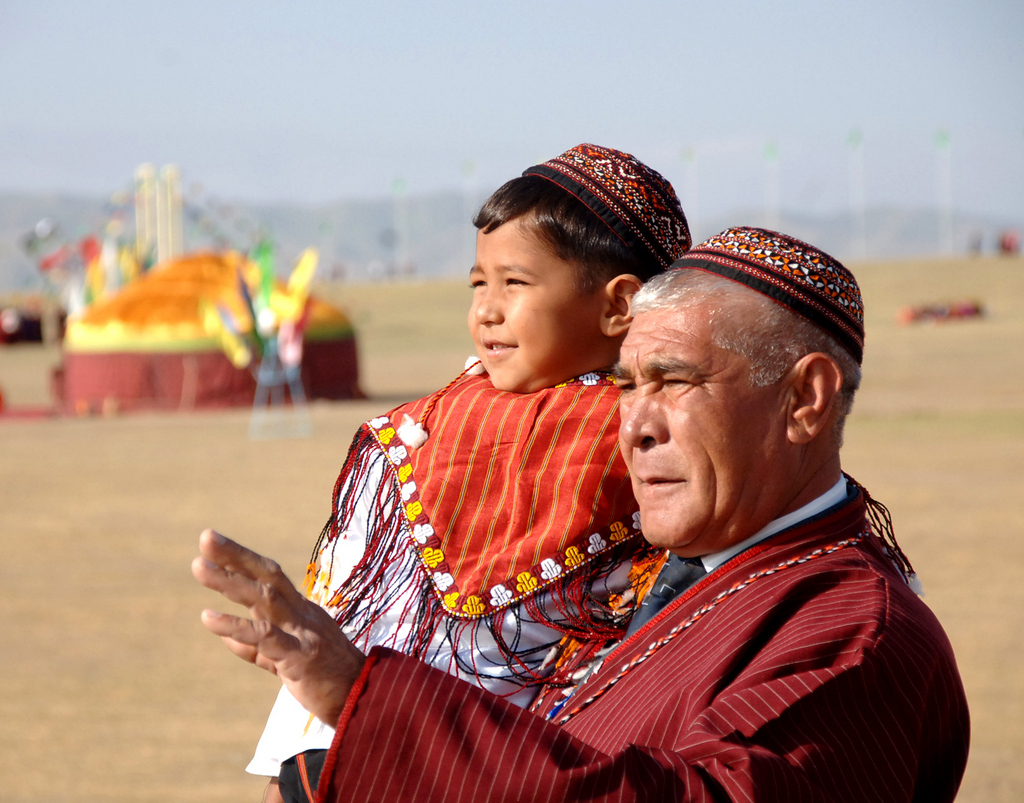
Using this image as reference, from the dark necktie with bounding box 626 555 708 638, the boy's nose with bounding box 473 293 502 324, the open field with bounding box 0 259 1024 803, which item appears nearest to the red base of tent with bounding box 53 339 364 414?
the open field with bounding box 0 259 1024 803

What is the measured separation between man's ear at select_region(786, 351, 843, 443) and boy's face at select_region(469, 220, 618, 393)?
48cm

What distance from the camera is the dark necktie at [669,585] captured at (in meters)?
1.96

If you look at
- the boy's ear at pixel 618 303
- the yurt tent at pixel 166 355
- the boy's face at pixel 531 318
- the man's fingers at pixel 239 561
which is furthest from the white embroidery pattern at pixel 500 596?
the yurt tent at pixel 166 355

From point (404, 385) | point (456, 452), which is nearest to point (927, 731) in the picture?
point (456, 452)

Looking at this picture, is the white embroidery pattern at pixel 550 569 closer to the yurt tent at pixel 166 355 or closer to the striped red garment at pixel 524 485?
the striped red garment at pixel 524 485

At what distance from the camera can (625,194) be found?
2176mm

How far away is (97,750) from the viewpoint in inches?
217

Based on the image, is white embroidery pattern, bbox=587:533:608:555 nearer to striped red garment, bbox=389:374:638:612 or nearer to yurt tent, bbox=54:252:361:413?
striped red garment, bbox=389:374:638:612

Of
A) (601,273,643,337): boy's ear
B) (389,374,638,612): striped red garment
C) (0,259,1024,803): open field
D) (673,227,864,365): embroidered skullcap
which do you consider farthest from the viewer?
(0,259,1024,803): open field

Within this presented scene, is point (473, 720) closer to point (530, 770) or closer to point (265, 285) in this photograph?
point (530, 770)

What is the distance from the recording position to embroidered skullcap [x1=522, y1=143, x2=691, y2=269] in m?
2.17

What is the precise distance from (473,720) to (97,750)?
14.9ft

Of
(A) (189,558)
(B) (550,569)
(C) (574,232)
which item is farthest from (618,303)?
(A) (189,558)

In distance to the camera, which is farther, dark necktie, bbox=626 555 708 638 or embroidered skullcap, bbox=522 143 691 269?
embroidered skullcap, bbox=522 143 691 269
